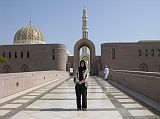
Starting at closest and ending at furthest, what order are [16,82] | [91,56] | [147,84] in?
[147,84], [16,82], [91,56]

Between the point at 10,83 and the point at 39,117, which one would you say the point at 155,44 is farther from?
the point at 39,117

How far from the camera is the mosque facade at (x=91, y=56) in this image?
46.8 meters

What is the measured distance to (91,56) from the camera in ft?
156

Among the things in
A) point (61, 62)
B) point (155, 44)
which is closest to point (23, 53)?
point (61, 62)

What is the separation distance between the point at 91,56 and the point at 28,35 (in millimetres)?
19451

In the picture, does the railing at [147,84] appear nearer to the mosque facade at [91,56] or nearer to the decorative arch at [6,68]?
the mosque facade at [91,56]

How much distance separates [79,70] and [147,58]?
40.4 m

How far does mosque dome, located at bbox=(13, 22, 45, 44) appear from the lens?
2367 inches

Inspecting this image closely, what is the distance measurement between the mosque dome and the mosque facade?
37.1ft

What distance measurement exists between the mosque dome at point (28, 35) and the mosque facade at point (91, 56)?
11303 mm

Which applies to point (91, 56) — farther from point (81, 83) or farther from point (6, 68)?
point (81, 83)

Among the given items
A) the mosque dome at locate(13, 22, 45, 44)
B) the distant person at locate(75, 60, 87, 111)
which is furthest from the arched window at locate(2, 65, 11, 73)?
the distant person at locate(75, 60, 87, 111)

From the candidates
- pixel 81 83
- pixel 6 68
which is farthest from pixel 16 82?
pixel 6 68

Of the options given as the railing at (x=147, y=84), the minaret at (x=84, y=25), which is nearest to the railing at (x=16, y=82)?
the railing at (x=147, y=84)
